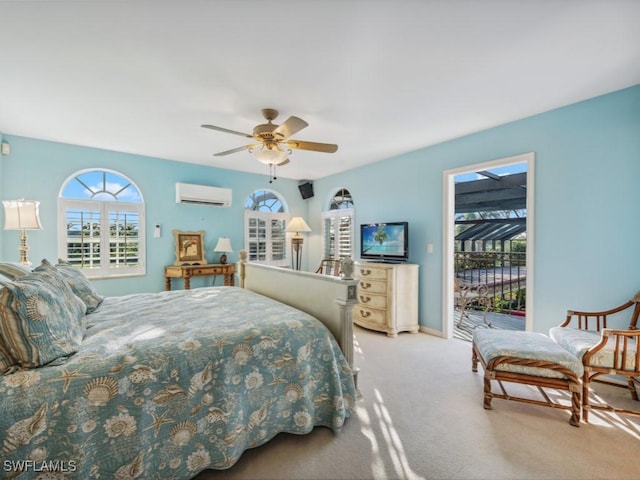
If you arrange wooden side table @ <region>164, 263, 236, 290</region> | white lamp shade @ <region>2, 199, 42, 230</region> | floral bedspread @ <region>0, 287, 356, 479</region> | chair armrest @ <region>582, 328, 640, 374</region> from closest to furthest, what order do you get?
floral bedspread @ <region>0, 287, 356, 479</region>, chair armrest @ <region>582, 328, 640, 374</region>, white lamp shade @ <region>2, 199, 42, 230</region>, wooden side table @ <region>164, 263, 236, 290</region>

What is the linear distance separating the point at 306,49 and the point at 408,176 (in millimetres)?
2707

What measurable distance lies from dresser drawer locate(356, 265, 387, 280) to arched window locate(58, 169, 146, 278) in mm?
3346

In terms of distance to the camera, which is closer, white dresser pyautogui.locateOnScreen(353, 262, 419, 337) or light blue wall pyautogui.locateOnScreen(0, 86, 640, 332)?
light blue wall pyautogui.locateOnScreen(0, 86, 640, 332)

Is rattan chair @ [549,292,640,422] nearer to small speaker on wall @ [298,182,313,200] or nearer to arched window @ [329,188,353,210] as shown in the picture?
arched window @ [329,188,353,210]

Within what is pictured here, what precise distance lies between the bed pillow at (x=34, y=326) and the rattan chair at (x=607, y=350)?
10.3 ft

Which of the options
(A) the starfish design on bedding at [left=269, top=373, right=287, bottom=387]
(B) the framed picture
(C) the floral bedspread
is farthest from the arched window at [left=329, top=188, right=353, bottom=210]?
(A) the starfish design on bedding at [left=269, top=373, right=287, bottom=387]

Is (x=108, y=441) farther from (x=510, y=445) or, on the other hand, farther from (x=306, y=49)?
(x=306, y=49)

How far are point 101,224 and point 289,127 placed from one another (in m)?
3.47

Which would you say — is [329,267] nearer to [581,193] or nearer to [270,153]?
[270,153]

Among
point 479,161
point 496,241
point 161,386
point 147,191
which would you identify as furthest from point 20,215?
point 496,241

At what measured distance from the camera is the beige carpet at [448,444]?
5.04 feet

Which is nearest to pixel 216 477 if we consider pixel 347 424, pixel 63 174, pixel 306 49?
pixel 347 424

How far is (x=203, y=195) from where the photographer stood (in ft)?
15.5

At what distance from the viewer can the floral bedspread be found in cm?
113
